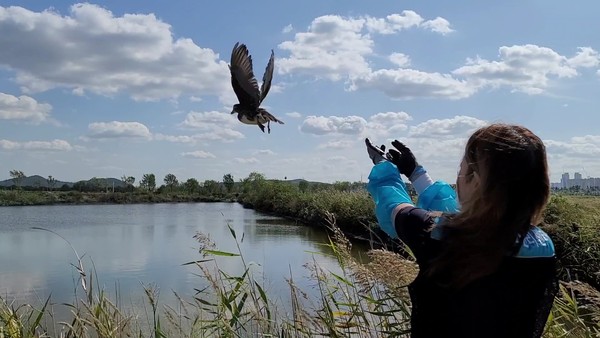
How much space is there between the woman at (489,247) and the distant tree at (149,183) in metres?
64.0

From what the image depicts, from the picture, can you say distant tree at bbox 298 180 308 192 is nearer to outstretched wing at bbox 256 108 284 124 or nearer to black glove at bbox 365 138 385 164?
outstretched wing at bbox 256 108 284 124

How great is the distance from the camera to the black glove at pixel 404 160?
1.47m

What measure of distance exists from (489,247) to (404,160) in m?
0.41

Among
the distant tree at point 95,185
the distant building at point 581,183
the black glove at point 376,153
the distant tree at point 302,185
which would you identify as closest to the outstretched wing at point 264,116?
the black glove at point 376,153

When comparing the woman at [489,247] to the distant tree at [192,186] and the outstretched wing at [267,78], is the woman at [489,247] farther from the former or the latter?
the distant tree at [192,186]

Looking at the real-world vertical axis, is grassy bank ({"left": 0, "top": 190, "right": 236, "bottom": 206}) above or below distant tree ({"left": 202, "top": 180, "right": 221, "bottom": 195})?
below

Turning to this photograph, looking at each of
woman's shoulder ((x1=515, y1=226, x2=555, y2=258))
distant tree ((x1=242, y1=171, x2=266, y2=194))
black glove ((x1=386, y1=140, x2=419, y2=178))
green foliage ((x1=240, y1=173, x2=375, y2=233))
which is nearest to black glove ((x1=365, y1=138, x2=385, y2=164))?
black glove ((x1=386, y1=140, x2=419, y2=178))

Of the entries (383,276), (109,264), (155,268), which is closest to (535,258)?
(383,276)

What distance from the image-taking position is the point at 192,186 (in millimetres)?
62375

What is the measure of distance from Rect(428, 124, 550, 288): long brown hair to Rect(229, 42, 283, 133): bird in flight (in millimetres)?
823

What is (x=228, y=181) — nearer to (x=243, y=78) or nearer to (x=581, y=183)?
(x=581, y=183)

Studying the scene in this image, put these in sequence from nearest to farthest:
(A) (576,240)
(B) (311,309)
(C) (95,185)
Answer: (B) (311,309) → (A) (576,240) → (C) (95,185)

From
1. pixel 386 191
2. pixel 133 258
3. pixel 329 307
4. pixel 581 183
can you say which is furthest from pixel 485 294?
pixel 581 183

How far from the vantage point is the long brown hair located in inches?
44.5
